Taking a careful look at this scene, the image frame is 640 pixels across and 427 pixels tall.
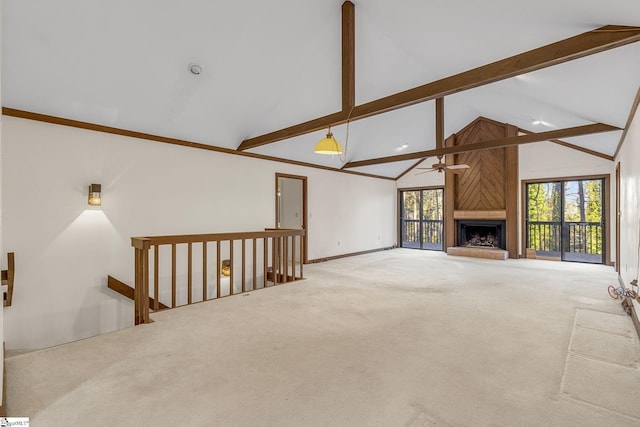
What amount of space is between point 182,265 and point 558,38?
5.64 meters

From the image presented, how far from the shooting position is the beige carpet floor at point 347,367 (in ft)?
5.90

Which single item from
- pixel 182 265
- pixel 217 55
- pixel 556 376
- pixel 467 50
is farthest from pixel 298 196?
pixel 556 376

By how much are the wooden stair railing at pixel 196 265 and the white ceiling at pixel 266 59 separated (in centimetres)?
200

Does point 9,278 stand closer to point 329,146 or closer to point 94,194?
point 94,194

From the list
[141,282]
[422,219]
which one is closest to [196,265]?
[141,282]

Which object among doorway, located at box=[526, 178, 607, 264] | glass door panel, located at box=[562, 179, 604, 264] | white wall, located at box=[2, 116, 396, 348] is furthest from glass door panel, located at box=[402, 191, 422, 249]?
white wall, located at box=[2, 116, 396, 348]

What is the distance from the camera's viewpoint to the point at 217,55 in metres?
4.11

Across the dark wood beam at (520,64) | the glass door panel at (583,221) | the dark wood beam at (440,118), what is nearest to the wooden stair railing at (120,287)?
the dark wood beam at (520,64)

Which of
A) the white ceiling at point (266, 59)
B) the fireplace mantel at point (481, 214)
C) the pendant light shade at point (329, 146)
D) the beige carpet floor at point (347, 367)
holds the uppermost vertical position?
the white ceiling at point (266, 59)

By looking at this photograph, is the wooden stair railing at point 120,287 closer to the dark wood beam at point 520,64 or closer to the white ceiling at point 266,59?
the white ceiling at point 266,59

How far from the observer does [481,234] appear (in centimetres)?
895

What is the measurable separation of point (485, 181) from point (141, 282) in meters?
8.60

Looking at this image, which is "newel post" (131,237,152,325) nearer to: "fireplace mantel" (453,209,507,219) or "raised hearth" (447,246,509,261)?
"raised hearth" (447,246,509,261)

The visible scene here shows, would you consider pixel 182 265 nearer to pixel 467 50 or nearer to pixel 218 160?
pixel 218 160
